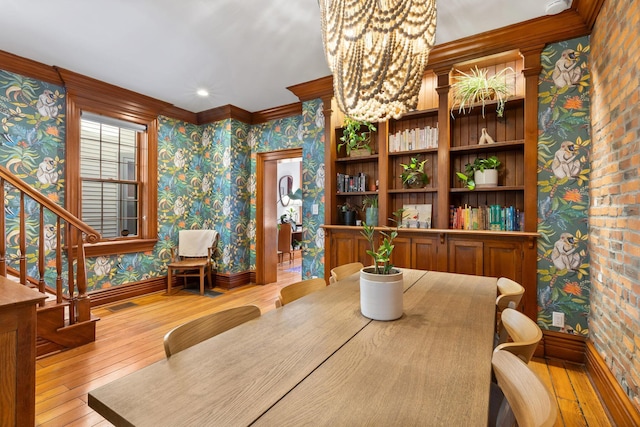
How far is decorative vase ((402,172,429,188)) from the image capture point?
128 inches

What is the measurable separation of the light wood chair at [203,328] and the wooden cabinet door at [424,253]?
2.02 m

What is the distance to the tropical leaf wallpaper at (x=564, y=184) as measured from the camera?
2461 millimetres

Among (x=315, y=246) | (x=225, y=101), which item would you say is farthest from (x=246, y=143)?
(x=315, y=246)

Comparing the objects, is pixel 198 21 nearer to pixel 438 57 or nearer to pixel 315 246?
pixel 438 57

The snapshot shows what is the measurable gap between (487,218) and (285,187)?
6344 millimetres

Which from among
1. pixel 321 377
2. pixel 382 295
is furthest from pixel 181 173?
pixel 321 377

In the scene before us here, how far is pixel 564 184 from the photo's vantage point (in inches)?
99.3

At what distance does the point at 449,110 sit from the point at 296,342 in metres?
2.74

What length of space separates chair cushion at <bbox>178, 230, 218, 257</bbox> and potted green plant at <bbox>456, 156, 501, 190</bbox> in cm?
348

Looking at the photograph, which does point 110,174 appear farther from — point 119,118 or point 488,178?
point 488,178

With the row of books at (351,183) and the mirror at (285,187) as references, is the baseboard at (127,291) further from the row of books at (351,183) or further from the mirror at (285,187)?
the mirror at (285,187)

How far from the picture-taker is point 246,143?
4996 mm

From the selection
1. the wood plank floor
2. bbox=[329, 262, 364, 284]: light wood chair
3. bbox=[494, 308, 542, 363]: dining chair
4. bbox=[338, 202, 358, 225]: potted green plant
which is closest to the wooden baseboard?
the wood plank floor

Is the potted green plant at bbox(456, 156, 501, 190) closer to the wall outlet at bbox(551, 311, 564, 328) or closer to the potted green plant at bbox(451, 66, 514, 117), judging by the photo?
the potted green plant at bbox(451, 66, 514, 117)
